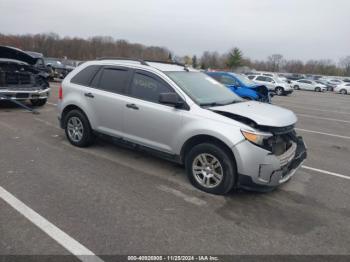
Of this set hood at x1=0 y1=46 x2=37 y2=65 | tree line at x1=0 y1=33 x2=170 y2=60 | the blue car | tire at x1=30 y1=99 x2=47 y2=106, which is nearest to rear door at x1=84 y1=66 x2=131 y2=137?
hood at x1=0 y1=46 x2=37 y2=65

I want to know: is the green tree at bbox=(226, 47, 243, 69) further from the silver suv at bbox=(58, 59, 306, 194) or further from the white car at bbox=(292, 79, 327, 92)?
the silver suv at bbox=(58, 59, 306, 194)

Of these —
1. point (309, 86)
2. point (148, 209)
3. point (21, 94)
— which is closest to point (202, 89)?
point (148, 209)

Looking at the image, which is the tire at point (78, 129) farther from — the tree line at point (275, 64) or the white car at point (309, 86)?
the tree line at point (275, 64)

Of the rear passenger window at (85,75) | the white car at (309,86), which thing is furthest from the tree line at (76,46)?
the rear passenger window at (85,75)

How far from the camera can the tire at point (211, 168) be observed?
4.21 metres

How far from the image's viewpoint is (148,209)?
388cm

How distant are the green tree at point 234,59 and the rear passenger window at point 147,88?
3081 inches

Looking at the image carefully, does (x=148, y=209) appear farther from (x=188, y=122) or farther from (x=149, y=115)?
(x=149, y=115)

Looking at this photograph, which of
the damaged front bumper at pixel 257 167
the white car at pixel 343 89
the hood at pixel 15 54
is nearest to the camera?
the damaged front bumper at pixel 257 167

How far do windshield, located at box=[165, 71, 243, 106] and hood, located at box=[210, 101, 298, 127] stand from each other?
27 centimetres

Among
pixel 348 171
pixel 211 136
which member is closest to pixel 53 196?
pixel 211 136

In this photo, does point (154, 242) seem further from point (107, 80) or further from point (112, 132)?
point (107, 80)

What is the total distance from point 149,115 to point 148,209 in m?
1.61

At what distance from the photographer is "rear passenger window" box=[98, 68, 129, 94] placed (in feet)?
17.9
